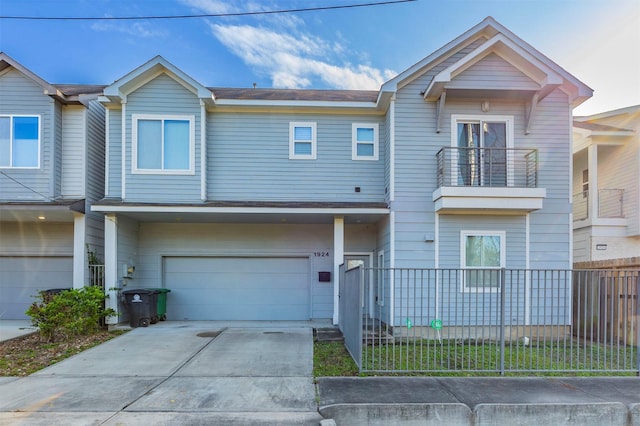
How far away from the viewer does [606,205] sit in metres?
12.3

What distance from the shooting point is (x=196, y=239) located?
10953 millimetres

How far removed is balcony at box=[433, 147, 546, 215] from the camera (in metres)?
8.68

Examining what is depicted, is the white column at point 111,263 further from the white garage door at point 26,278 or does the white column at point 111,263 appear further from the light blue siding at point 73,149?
the white garage door at point 26,278

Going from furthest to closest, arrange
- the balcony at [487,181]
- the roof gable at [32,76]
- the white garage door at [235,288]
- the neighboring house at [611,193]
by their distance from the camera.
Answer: the neighboring house at [611,193]
the white garage door at [235,288]
the roof gable at [32,76]
the balcony at [487,181]

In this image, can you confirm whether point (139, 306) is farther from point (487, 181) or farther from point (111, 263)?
point (487, 181)

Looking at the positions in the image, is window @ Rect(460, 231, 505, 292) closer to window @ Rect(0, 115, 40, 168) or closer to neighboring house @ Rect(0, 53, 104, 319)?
neighboring house @ Rect(0, 53, 104, 319)

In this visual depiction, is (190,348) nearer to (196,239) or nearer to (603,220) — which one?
(196,239)

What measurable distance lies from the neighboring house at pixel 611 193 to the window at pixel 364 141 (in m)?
6.53

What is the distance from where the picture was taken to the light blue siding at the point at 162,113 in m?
9.57

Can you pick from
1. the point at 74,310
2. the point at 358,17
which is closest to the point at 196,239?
the point at 74,310

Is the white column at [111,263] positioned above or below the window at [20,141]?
below

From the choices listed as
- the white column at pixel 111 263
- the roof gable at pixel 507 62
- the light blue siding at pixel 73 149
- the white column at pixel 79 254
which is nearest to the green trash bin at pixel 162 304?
the white column at pixel 111 263

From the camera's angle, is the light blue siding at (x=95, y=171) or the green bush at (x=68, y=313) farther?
the light blue siding at (x=95, y=171)

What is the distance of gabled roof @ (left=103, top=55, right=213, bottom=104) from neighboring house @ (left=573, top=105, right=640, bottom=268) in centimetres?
1103
